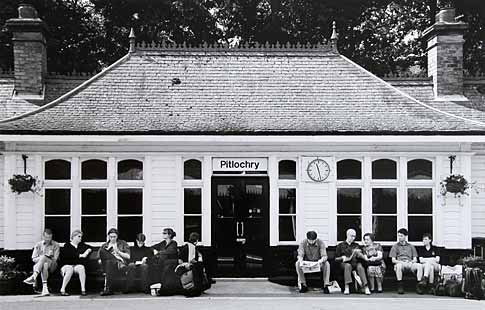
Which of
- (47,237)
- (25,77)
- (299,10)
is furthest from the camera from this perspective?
(299,10)

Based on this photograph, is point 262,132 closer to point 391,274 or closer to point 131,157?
point 131,157

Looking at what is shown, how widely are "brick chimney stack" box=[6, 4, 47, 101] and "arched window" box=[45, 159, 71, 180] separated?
2804 mm

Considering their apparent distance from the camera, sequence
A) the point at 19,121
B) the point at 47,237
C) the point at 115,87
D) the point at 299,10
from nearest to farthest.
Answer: the point at 47,237 < the point at 19,121 < the point at 115,87 < the point at 299,10

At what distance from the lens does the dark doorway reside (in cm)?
1454

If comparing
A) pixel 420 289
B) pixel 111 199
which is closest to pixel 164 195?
pixel 111 199

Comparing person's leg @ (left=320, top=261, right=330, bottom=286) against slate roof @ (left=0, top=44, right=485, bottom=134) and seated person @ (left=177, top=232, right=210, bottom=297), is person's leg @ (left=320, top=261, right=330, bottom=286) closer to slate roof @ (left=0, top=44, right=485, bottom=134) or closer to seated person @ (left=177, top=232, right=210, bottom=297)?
seated person @ (left=177, top=232, right=210, bottom=297)

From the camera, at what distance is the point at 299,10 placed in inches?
1092

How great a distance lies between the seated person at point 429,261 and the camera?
13352mm

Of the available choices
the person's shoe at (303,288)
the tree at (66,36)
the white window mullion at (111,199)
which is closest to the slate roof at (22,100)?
the white window mullion at (111,199)

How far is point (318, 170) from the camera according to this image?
47.4ft

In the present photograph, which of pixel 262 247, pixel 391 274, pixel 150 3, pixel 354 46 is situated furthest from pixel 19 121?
pixel 354 46

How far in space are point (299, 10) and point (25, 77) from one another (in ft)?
44.8

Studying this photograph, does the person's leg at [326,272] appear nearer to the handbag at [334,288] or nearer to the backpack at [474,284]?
the handbag at [334,288]

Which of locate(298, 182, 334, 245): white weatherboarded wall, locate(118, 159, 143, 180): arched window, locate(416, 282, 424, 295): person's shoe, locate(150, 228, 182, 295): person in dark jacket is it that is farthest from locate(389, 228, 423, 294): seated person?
locate(118, 159, 143, 180): arched window
